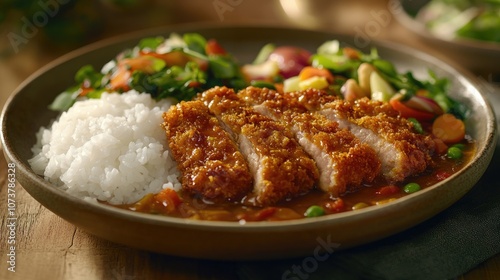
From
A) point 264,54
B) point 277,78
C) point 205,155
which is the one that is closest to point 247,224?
point 205,155

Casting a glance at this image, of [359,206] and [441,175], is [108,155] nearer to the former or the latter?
[359,206]

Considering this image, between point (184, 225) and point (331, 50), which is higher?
point (184, 225)

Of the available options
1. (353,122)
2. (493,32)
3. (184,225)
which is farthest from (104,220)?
(493,32)

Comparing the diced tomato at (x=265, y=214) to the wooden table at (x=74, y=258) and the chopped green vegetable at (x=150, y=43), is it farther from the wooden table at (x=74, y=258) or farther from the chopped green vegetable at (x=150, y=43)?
the chopped green vegetable at (x=150, y=43)

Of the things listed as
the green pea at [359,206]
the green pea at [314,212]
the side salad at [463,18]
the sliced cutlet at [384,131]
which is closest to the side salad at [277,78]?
the sliced cutlet at [384,131]

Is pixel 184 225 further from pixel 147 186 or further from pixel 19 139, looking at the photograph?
pixel 19 139

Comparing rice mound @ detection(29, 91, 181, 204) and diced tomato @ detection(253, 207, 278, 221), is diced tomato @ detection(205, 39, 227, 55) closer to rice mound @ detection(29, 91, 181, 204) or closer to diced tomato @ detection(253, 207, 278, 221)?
rice mound @ detection(29, 91, 181, 204)
